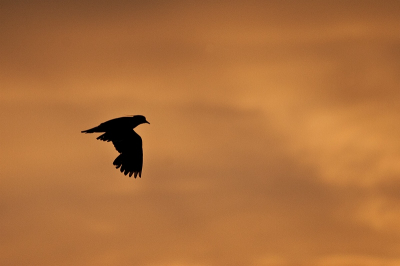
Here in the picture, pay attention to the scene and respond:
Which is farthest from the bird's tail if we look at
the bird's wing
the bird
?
the bird's wing

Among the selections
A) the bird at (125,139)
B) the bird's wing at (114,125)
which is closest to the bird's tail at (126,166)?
the bird at (125,139)

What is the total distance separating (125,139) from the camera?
24.0m

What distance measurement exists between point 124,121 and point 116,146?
170 cm

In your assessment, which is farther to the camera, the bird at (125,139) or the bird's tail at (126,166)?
the bird's tail at (126,166)

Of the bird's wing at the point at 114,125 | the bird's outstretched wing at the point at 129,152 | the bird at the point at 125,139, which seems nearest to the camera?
the bird's wing at the point at 114,125

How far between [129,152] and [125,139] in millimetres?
559

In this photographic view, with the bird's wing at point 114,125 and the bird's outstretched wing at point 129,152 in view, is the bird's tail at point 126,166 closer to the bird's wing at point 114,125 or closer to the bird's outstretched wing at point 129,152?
the bird's outstretched wing at point 129,152

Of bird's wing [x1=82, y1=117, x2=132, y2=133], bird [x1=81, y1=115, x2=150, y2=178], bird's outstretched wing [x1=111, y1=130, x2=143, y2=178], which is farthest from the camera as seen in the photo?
bird's outstretched wing [x1=111, y1=130, x2=143, y2=178]

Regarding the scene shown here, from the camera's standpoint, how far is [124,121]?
75.3 feet

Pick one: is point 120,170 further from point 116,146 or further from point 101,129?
point 101,129

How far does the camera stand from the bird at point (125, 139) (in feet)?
74.9

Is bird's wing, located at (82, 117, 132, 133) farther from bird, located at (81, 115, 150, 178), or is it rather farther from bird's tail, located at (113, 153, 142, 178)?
bird's tail, located at (113, 153, 142, 178)

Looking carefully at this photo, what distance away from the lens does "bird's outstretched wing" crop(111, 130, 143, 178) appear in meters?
23.9

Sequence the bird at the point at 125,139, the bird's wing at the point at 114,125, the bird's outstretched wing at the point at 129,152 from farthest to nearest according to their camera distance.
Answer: the bird's outstretched wing at the point at 129,152
the bird at the point at 125,139
the bird's wing at the point at 114,125
